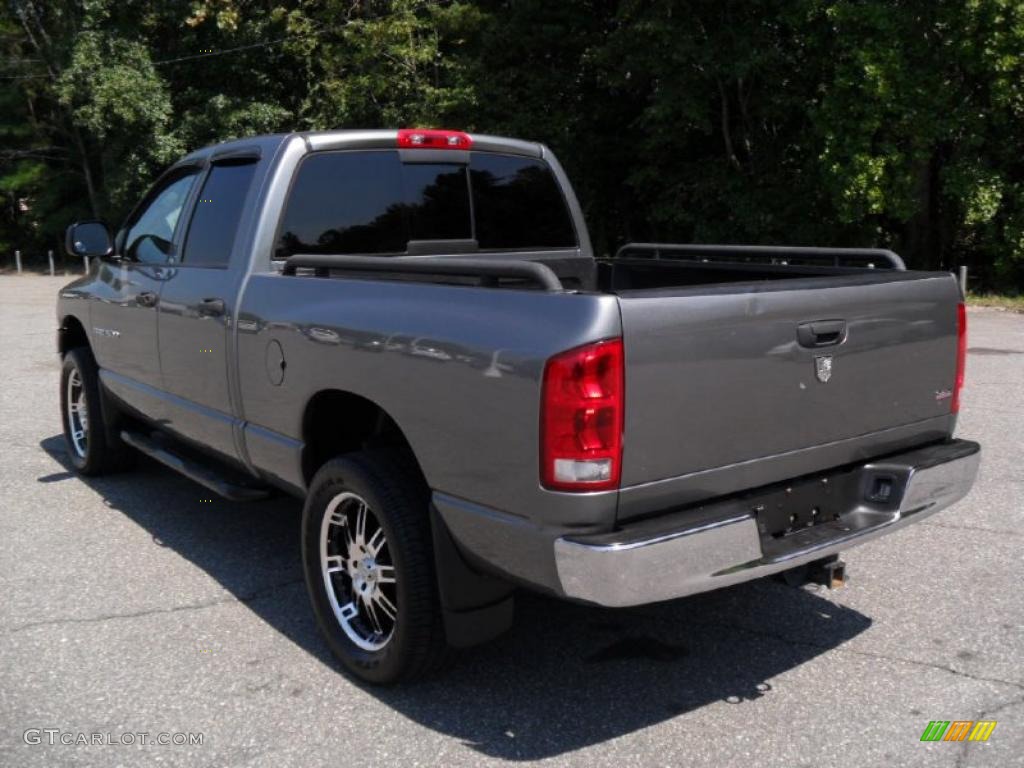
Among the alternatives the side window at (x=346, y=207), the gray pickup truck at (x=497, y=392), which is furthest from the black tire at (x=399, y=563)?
the side window at (x=346, y=207)

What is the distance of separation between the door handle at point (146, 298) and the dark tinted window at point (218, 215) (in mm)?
281

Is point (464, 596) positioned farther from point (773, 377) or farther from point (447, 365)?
point (773, 377)

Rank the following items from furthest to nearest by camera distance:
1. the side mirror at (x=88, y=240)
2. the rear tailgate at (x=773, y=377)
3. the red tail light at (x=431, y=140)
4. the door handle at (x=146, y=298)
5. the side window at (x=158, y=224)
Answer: the side mirror at (x=88, y=240) → the side window at (x=158, y=224) → the door handle at (x=146, y=298) → the red tail light at (x=431, y=140) → the rear tailgate at (x=773, y=377)

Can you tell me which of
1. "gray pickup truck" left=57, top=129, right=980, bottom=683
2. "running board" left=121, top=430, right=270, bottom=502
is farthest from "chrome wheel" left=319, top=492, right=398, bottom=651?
"running board" left=121, top=430, right=270, bottom=502

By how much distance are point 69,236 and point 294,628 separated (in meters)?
3.05

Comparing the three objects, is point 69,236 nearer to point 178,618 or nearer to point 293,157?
point 293,157

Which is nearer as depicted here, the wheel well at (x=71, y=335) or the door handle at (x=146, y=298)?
the door handle at (x=146, y=298)

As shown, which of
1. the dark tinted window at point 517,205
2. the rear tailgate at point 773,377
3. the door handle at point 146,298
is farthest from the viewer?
the door handle at point 146,298

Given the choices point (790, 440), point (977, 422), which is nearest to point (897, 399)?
point (790, 440)

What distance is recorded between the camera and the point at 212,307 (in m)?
4.29

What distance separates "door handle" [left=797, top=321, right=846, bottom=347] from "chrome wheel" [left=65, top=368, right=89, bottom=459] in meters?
4.83

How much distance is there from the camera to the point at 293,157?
418 centimetres

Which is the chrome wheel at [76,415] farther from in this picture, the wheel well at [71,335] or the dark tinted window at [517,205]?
the dark tinted window at [517,205]

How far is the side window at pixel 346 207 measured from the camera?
4242 mm
